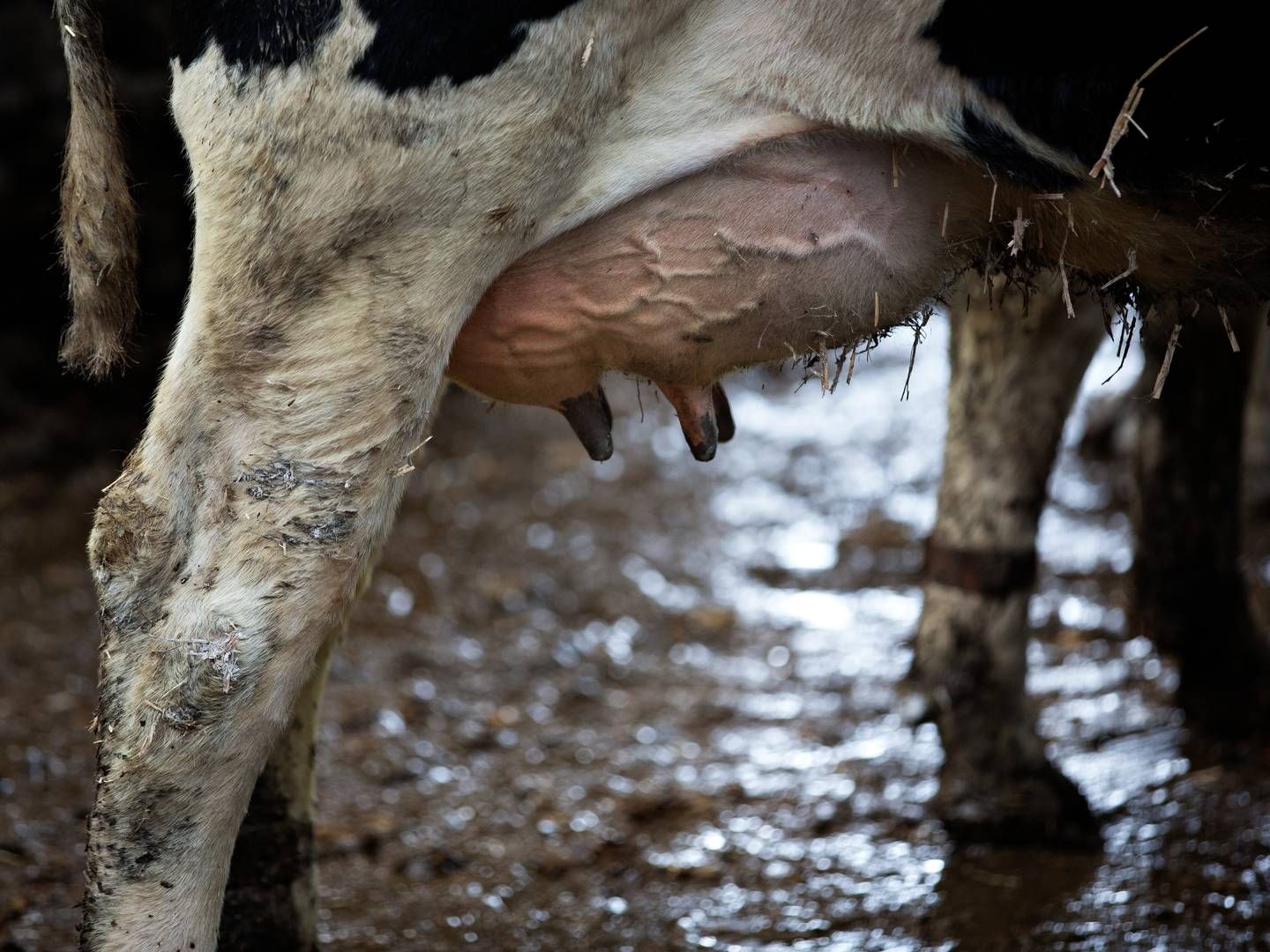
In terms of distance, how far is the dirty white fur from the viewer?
178cm

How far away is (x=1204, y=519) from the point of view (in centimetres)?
363

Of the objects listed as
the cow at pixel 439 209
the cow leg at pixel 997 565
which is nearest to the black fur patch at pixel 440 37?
the cow at pixel 439 209

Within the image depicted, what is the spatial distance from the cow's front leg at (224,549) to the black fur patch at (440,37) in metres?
0.28

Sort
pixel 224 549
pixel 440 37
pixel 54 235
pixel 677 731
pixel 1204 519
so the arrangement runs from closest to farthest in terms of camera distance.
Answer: pixel 440 37 → pixel 224 549 → pixel 1204 519 → pixel 677 731 → pixel 54 235

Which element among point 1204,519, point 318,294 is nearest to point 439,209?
point 318,294

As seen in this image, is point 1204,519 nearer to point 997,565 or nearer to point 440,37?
point 997,565

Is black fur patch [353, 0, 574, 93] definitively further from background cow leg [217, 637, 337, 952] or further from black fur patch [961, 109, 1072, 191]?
background cow leg [217, 637, 337, 952]

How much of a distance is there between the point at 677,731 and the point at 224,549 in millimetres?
2095

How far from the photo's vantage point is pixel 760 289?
2041mm

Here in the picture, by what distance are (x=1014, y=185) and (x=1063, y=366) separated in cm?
125

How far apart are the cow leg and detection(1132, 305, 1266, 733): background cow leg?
522 mm

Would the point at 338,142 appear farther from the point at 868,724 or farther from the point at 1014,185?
the point at 868,724

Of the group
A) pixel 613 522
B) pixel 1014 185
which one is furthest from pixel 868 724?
pixel 1014 185

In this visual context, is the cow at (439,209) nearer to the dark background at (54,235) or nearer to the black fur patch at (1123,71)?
the black fur patch at (1123,71)
